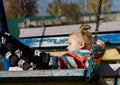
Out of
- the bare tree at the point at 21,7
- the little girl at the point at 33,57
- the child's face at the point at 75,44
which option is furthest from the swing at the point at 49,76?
the bare tree at the point at 21,7

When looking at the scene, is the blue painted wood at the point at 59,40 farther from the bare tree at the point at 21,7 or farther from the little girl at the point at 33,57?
the little girl at the point at 33,57

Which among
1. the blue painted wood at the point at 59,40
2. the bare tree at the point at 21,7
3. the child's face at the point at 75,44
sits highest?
the child's face at the point at 75,44

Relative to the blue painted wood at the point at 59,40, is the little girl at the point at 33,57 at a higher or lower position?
higher

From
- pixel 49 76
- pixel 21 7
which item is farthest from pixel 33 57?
pixel 21 7

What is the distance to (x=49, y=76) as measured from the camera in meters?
2.09

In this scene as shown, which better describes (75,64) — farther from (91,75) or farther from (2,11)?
(2,11)

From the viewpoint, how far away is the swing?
80.4 inches

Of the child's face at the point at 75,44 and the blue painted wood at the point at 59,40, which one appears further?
the blue painted wood at the point at 59,40

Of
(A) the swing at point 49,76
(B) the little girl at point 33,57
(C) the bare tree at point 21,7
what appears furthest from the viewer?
(C) the bare tree at point 21,7

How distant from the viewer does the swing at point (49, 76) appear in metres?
2.04

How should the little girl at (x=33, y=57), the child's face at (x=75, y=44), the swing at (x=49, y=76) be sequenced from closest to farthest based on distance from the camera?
the swing at (x=49, y=76), the little girl at (x=33, y=57), the child's face at (x=75, y=44)

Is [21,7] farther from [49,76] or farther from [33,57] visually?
[49,76]

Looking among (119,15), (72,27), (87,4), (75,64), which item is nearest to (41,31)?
(72,27)

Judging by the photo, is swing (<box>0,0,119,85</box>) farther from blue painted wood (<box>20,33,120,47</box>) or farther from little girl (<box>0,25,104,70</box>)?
blue painted wood (<box>20,33,120,47</box>)
